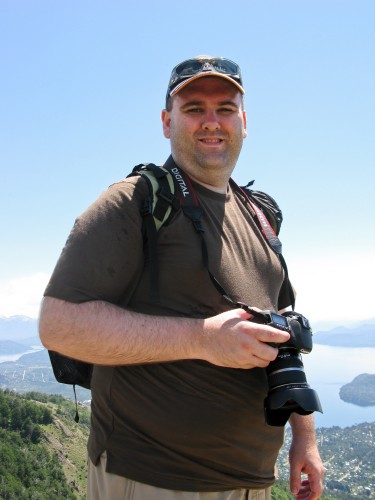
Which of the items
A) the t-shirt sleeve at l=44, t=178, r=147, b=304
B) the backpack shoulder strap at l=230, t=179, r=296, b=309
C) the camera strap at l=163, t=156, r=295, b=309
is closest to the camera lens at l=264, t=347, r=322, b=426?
the camera strap at l=163, t=156, r=295, b=309

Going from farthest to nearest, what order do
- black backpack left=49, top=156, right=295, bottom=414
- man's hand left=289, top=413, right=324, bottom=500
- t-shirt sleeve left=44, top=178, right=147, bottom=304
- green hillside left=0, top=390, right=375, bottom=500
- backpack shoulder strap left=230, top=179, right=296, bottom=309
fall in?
green hillside left=0, top=390, right=375, bottom=500, backpack shoulder strap left=230, top=179, right=296, bottom=309, man's hand left=289, top=413, right=324, bottom=500, black backpack left=49, top=156, right=295, bottom=414, t-shirt sleeve left=44, top=178, right=147, bottom=304

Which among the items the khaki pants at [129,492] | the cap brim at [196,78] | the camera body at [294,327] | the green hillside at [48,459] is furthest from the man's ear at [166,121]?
the green hillside at [48,459]

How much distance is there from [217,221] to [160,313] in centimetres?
76

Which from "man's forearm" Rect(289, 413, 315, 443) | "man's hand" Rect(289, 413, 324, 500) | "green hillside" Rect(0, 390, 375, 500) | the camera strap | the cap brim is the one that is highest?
the cap brim

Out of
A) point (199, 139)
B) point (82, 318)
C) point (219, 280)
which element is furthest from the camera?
point (199, 139)

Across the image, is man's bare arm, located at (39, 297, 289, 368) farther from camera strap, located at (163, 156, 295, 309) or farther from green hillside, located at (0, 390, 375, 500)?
green hillside, located at (0, 390, 375, 500)

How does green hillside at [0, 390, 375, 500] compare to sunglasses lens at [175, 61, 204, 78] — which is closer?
sunglasses lens at [175, 61, 204, 78]

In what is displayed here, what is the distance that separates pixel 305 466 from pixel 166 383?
1356 millimetres

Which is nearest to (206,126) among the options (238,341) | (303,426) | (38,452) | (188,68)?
(188,68)

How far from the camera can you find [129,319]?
7.47 feet

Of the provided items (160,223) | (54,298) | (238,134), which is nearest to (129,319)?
(54,298)

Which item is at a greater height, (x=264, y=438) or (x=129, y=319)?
(x=129, y=319)

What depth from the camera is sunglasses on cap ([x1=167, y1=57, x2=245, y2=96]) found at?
3.13 m

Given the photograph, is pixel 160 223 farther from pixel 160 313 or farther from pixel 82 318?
pixel 82 318
